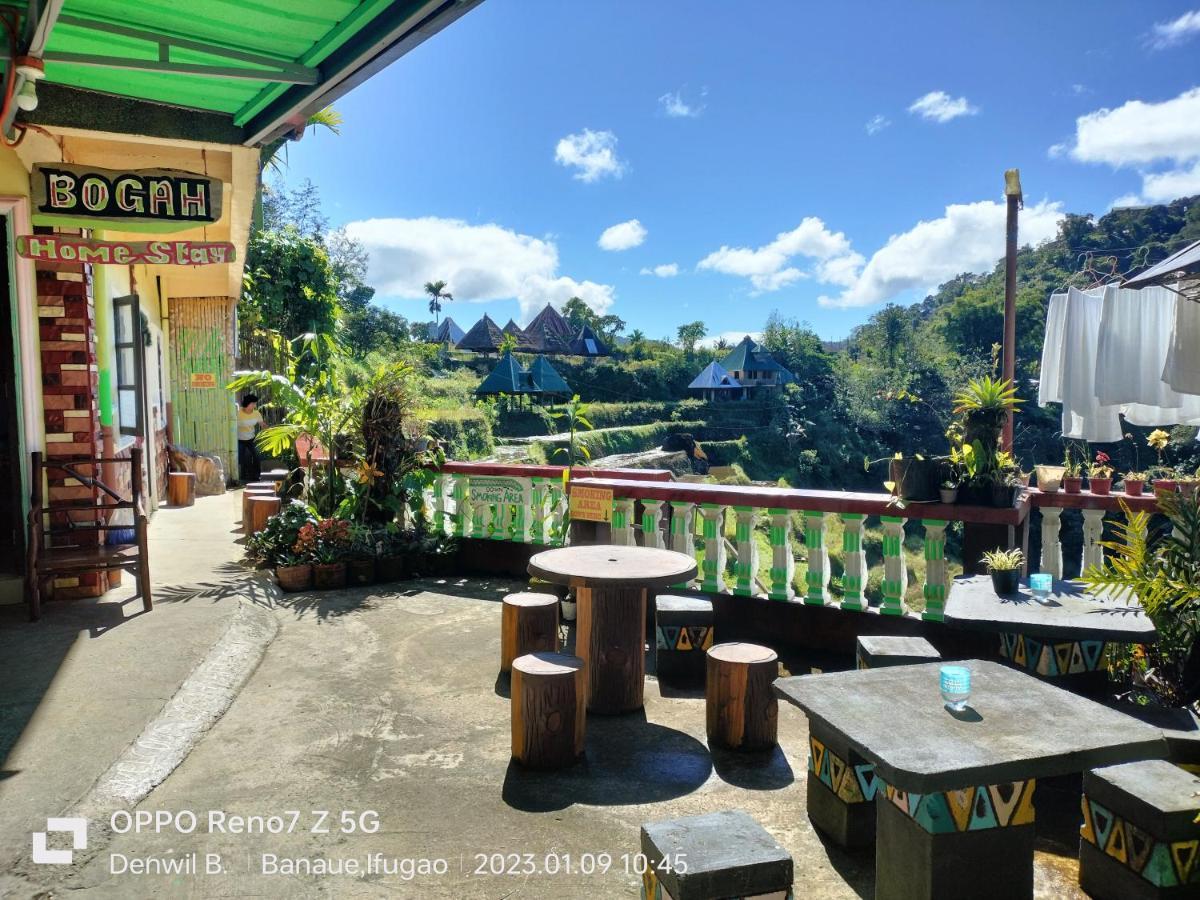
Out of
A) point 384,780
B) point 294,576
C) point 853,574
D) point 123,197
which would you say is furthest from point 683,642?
point 123,197

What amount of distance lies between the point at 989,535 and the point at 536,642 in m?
2.54

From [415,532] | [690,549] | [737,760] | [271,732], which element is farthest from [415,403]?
[737,760]

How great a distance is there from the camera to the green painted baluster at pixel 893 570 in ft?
14.7

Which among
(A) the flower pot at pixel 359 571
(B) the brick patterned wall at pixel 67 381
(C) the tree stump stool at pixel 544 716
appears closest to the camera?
(C) the tree stump stool at pixel 544 716

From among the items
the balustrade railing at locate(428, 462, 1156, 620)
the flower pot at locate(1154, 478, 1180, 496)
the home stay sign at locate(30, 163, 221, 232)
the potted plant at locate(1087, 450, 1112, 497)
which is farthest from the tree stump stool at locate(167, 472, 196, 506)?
the flower pot at locate(1154, 478, 1180, 496)

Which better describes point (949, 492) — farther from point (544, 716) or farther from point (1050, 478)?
point (544, 716)

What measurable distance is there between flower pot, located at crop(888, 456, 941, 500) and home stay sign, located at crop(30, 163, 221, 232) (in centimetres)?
434

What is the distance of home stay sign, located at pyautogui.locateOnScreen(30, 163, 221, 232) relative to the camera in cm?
448

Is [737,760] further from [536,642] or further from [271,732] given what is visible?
[271,732]

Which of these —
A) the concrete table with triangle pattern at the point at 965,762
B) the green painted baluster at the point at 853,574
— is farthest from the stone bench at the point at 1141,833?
the green painted baluster at the point at 853,574

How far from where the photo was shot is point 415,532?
22.4ft

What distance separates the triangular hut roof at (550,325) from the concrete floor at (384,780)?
49.7m

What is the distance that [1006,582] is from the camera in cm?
355

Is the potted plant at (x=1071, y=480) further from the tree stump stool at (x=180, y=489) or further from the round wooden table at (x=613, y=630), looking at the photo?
the tree stump stool at (x=180, y=489)
